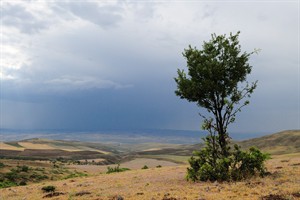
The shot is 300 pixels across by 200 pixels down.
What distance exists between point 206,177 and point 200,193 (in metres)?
7.57

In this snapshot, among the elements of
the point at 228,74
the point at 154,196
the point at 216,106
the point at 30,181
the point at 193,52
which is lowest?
the point at 30,181

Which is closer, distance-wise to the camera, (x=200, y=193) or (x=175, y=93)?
(x=200, y=193)

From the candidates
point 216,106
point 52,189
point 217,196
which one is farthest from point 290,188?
point 52,189

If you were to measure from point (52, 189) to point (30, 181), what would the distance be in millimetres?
27828

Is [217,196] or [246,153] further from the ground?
[246,153]

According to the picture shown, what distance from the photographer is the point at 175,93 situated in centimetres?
3378

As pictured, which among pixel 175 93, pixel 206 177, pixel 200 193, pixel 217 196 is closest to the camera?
pixel 217 196

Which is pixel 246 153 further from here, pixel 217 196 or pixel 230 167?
pixel 217 196

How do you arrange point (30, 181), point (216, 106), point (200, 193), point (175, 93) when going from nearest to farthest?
point (200, 193) → point (216, 106) → point (175, 93) → point (30, 181)

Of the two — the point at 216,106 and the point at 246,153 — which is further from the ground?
the point at 216,106

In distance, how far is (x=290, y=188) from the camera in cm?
2086

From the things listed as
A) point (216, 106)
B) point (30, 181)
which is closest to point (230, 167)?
point (216, 106)

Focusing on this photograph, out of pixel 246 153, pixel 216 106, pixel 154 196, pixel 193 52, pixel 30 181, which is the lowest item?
pixel 30 181

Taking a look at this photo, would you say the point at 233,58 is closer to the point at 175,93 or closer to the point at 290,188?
the point at 175,93
